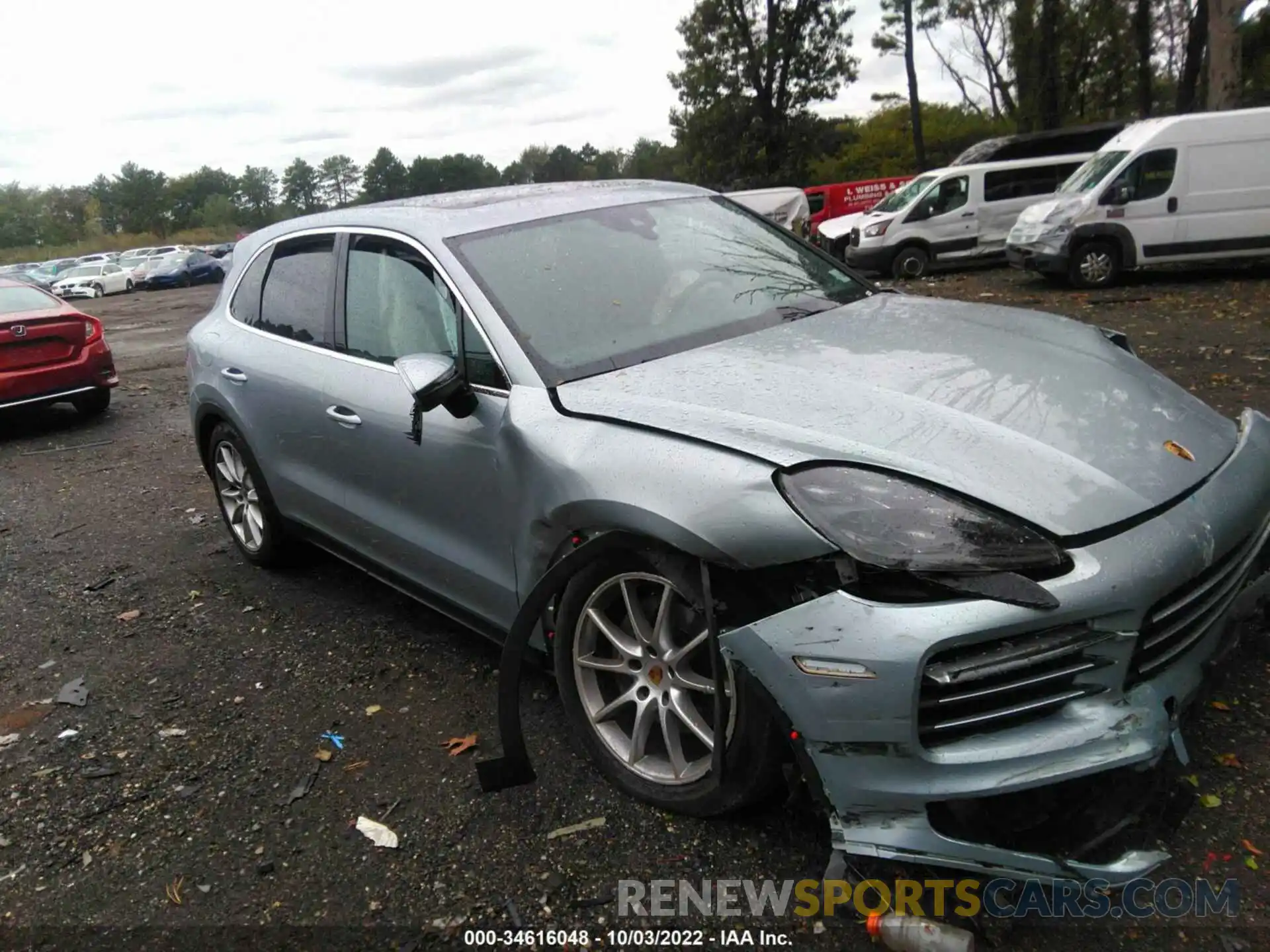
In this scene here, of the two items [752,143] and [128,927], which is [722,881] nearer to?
[128,927]

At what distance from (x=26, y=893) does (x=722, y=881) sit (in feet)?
6.39

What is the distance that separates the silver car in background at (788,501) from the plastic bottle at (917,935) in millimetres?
189

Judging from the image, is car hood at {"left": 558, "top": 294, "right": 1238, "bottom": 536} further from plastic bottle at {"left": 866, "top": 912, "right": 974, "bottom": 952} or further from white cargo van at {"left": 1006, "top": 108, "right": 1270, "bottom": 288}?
white cargo van at {"left": 1006, "top": 108, "right": 1270, "bottom": 288}

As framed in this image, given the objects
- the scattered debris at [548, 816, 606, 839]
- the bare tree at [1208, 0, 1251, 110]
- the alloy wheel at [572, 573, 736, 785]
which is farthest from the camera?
the bare tree at [1208, 0, 1251, 110]

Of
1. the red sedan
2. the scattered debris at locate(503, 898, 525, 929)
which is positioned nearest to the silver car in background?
the scattered debris at locate(503, 898, 525, 929)

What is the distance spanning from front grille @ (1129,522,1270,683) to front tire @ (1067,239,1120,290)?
37.9 feet

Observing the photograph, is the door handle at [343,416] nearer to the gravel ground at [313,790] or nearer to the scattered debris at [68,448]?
the gravel ground at [313,790]

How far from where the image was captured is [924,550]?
216 centimetres

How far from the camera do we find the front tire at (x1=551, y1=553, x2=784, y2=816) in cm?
246

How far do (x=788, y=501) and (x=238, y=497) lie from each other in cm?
363

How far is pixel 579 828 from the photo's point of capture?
9.09 feet

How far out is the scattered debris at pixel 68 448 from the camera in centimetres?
869

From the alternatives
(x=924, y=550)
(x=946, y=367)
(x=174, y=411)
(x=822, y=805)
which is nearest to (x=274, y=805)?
(x=822, y=805)

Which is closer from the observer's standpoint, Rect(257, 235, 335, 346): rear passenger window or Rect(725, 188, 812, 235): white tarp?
Rect(257, 235, 335, 346): rear passenger window
